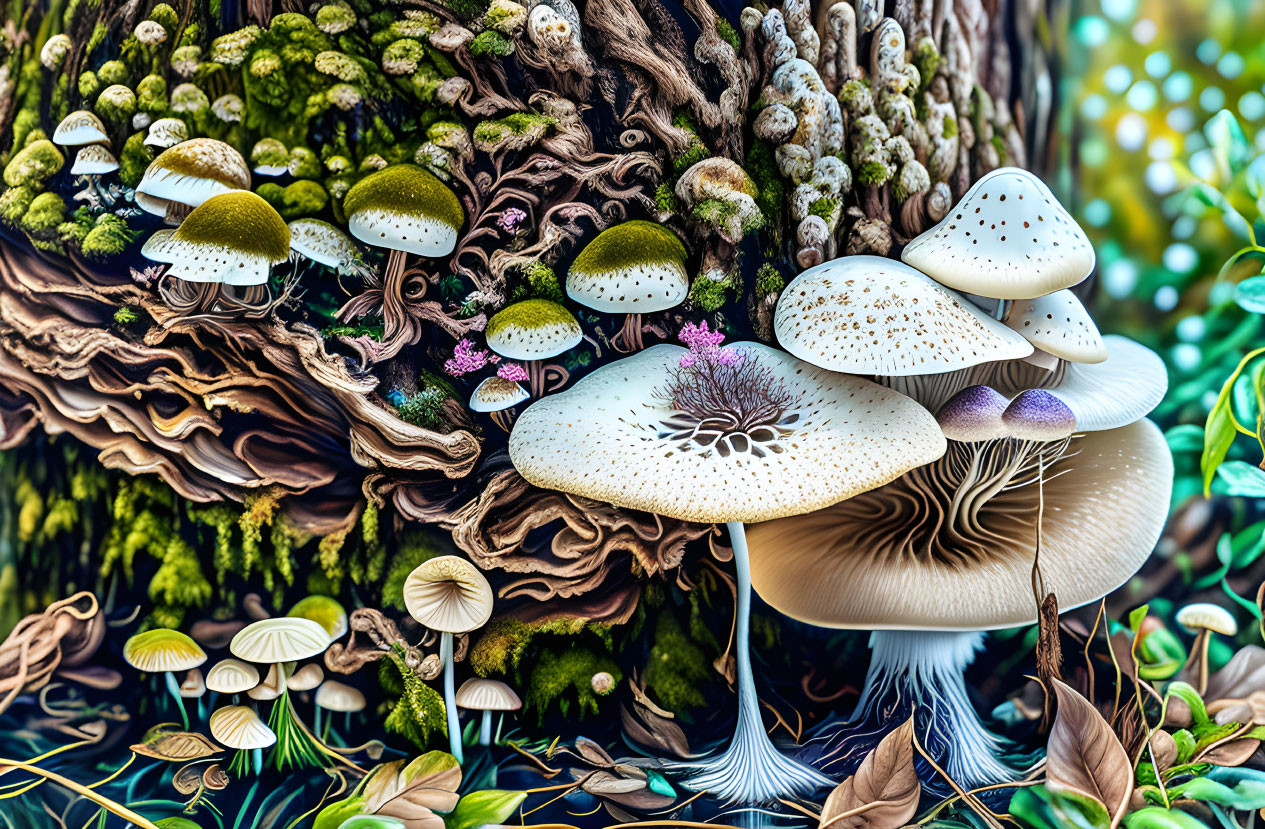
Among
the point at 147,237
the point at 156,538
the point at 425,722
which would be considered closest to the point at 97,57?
the point at 147,237

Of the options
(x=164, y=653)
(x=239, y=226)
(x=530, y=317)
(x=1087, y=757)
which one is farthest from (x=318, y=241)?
(x=1087, y=757)

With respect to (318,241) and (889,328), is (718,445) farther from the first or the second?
(318,241)

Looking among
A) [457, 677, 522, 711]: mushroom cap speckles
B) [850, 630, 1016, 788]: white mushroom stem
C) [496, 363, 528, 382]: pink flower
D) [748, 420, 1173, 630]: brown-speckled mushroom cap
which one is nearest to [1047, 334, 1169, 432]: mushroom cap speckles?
[748, 420, 1173, 630]: brown-speckled mushroom cap

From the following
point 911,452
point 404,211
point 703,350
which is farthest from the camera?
point 703,350

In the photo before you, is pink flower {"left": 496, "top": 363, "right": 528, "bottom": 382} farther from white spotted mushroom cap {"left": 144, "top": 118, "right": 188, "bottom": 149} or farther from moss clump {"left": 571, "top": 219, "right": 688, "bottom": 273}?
white spotted mushroom cap {"left": 144, "top": 118, "right": 188, "bottom": 149}

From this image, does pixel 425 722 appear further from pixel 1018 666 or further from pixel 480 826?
pixel 1018 666

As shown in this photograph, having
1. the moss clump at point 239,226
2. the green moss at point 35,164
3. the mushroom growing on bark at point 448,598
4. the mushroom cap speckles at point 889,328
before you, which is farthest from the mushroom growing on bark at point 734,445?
the green moss at point 35,164
